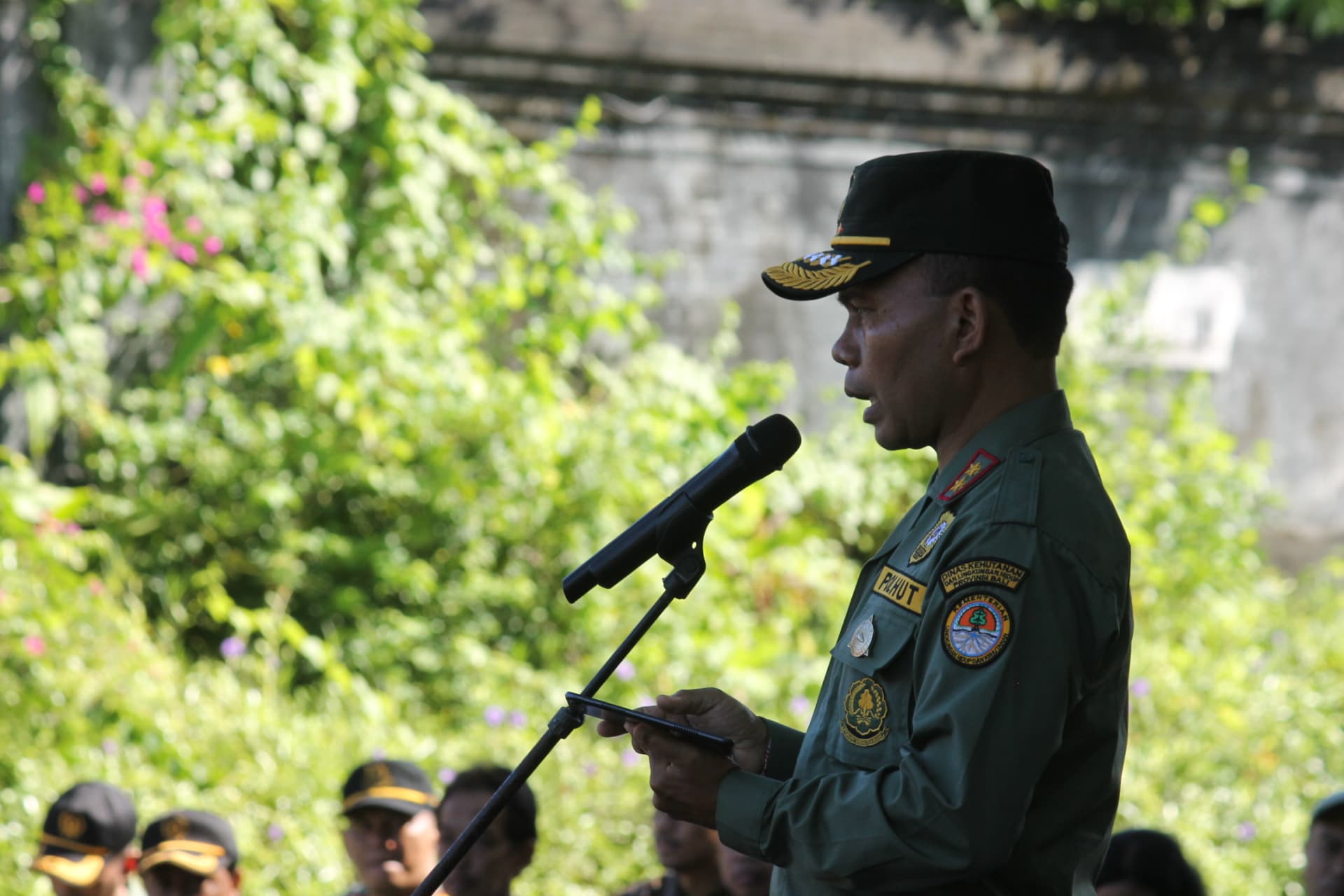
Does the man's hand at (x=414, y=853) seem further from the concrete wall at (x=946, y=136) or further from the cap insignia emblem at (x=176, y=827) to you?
the concrete wall at (x=946, y=136)

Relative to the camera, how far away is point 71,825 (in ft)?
14.7

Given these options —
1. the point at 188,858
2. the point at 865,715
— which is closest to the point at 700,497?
the point at 865,715

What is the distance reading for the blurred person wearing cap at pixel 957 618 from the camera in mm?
1772

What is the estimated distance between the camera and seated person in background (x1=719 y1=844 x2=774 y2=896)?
3910mm

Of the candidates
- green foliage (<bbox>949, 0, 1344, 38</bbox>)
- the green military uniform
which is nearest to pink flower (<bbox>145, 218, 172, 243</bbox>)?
green foliage (<bbox>949, 0, 1344, 38</bbox>)

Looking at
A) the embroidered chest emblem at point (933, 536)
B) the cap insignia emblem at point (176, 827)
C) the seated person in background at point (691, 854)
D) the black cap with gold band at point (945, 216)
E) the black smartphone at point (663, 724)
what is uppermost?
the black cap with gold band at point (945, 216)

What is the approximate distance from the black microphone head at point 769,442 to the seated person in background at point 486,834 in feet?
6.70

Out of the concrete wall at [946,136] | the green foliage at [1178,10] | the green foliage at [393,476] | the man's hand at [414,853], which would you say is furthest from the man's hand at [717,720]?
the green foliage at [1178,10]

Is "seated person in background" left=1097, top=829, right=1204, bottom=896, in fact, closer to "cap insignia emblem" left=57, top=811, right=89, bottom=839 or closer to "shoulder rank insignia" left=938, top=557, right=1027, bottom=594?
"shoulder rank insignia" left=938, top=557, right=1027, bottom=594

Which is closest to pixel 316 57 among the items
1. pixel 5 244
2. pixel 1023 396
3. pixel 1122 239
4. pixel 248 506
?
pixel 5 244

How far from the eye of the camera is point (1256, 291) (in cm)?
841

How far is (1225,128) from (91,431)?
602cm

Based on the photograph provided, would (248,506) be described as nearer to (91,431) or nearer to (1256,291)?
(91,431)

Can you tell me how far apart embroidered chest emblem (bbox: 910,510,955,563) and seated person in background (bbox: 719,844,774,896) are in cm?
207
